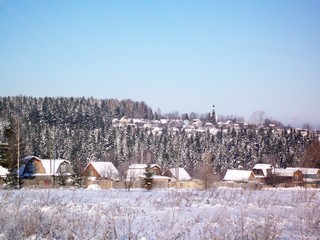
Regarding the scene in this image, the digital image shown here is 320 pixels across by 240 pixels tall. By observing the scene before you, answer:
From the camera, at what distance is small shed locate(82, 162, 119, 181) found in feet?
189

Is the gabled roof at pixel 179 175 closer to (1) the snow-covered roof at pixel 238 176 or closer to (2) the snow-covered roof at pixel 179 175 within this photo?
(2) the snow-covered roof at pixel 179 175

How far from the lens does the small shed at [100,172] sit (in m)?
57.6

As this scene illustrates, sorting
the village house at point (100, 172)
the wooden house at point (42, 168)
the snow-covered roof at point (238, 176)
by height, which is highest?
the wooden house at point (42, 168)

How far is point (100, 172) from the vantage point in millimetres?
58719

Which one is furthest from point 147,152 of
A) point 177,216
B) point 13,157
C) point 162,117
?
point 162,117

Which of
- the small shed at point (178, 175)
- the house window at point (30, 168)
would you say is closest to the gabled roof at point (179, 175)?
the small shed at point (178, 175)

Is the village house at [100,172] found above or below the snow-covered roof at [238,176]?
above

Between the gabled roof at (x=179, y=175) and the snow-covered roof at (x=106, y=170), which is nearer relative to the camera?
the snow-covered roof at (x=106, y=170)

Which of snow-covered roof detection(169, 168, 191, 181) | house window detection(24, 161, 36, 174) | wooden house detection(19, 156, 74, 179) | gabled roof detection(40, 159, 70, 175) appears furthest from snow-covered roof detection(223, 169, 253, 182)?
house window detection(24, 161, 36, 174)

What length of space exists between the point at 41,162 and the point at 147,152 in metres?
34.8

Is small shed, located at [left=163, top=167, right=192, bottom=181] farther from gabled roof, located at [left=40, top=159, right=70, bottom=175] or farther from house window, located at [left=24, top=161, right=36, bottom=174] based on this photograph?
house window, located at [left=24, top=161, right=36, bottom=174]

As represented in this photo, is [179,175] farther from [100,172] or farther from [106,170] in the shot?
[100,172]

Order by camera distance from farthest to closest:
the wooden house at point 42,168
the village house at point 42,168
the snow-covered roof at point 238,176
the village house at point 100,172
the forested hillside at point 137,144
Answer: the forested hillside at point 137,144 < the snow-covered roof at point 238,176 < the village house at point 100,172 < the wooden house at point 42,168 < the village house at point 42,168

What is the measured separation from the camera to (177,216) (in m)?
8.00
